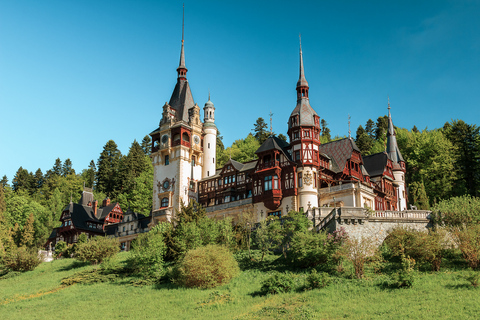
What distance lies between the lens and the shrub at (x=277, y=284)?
36562 mm

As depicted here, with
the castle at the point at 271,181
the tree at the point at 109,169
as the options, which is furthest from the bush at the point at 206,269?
the tree at the point at 109,169

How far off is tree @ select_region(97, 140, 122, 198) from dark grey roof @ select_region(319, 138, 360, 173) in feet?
146

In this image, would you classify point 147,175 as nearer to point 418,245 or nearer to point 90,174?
point 90,174

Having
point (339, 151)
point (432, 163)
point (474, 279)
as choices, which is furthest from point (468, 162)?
point (474, 279)

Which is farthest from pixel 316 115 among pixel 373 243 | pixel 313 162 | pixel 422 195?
pixel 373 243

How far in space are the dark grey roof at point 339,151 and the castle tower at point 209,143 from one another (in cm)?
1636

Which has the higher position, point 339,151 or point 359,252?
point 339,151

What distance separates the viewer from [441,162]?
72062 millimetres

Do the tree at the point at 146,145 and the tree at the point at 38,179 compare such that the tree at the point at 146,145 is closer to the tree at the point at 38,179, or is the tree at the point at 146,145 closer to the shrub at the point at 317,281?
the tree at the point at 38,179

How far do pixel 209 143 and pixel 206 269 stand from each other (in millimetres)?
35567

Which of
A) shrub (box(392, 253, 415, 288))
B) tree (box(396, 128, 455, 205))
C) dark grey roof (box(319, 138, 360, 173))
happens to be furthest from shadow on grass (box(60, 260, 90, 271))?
tree (box(396, 128, 455, 205))

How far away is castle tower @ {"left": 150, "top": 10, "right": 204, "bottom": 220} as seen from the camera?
69562 mm

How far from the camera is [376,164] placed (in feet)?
219

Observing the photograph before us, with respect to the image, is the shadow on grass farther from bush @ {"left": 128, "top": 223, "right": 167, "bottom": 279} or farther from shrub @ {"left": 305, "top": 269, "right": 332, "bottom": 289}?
shrub @ {"left": 305, "top": 269, "right": 332, "bottom": 289}
